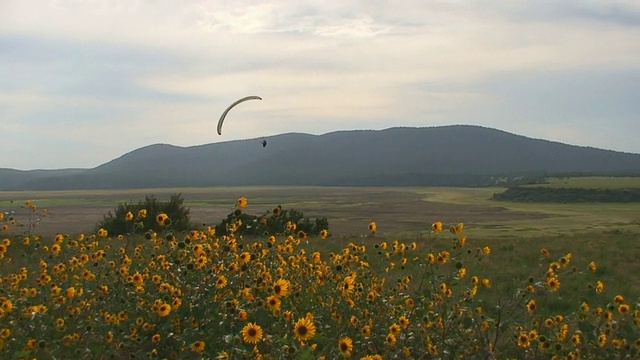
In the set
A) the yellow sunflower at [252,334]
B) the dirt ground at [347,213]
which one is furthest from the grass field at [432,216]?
the yellow sunflower at [252,334]

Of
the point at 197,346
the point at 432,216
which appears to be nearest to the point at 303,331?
the point at 197,346

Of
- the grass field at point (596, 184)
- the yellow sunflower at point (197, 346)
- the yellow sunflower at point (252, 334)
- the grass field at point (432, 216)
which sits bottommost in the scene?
the grass field at point (432, 216)

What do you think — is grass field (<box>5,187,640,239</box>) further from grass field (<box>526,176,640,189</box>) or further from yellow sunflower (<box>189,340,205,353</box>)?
grass field (<box>526,176,640,189</box>)

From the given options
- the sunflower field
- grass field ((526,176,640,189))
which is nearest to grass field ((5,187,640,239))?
the sunflower field

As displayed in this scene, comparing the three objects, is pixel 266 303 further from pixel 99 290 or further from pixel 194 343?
pixel 99 290

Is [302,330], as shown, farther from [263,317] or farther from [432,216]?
[432,216]

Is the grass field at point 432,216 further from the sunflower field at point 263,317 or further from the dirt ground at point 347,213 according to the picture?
the sunflower field at point 263,317

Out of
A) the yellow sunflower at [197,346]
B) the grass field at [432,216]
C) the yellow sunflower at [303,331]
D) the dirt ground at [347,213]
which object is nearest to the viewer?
the yellow sunflower at [303,331]

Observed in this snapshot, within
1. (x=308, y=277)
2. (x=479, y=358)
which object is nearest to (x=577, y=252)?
(x=308, y=277)

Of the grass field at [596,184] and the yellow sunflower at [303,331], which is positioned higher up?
the grass field at [596,184]

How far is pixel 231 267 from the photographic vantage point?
4574 mm

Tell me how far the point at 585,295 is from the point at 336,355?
8077 millimetres

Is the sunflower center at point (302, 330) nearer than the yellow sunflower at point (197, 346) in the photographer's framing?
Yes

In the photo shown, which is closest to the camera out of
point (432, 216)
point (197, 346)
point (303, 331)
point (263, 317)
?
point (303, 331)
